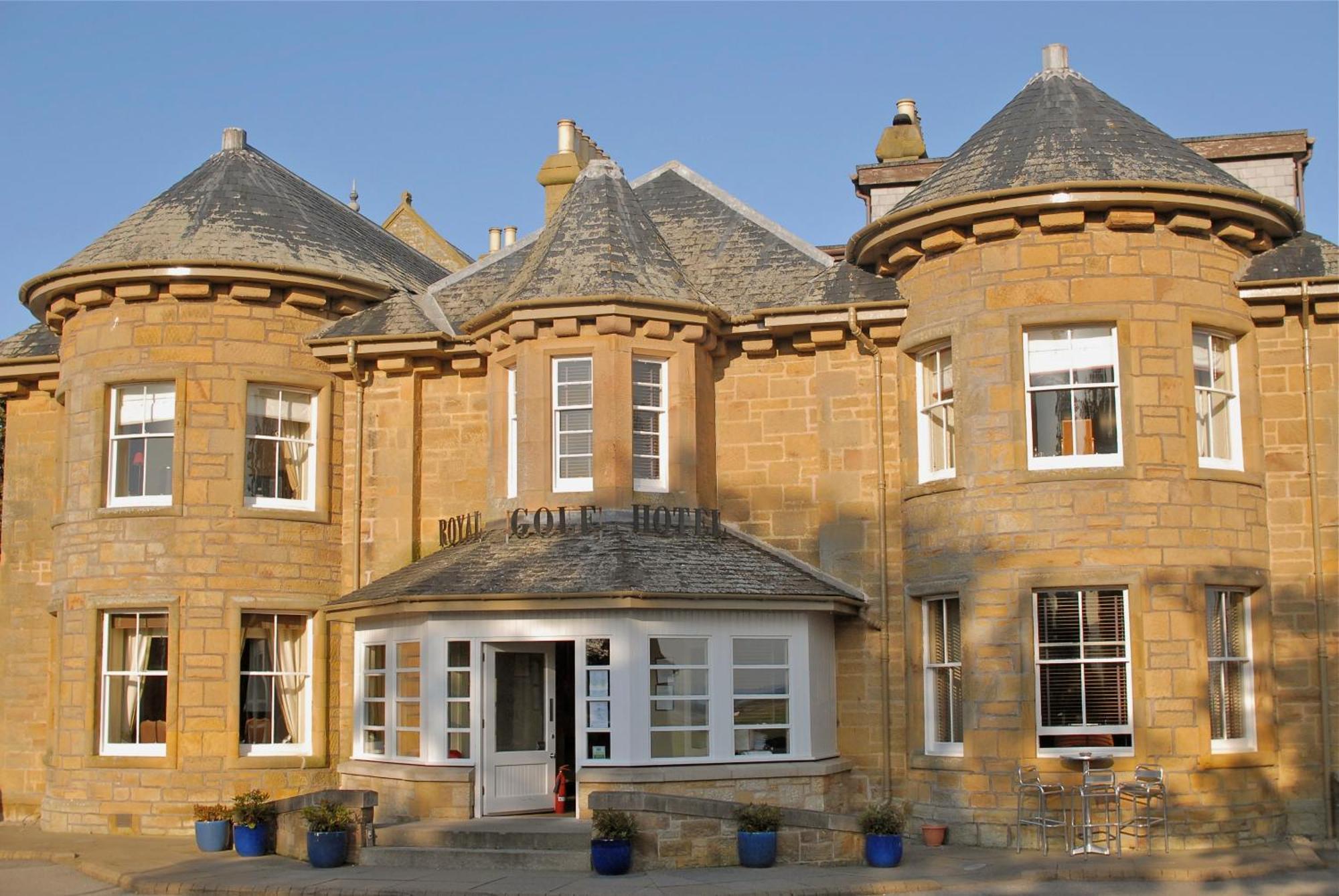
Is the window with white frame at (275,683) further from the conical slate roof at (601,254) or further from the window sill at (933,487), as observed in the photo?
the window sill at (933,487)

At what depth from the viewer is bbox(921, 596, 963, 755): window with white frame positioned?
59.5ft

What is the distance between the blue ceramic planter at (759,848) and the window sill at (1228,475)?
6301mm

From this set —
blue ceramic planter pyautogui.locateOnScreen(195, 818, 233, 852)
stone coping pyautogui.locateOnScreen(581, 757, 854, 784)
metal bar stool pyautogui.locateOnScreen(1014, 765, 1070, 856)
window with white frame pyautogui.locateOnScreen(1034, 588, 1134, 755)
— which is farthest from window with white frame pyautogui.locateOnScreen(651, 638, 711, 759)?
blue ceramic planter pyautogui.locateOnScreen(195, 818, 233, 852)

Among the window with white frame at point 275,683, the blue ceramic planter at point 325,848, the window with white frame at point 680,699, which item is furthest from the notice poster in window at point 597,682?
the window with white frame at point 275,683

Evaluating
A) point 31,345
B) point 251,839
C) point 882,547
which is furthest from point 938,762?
point 31,345

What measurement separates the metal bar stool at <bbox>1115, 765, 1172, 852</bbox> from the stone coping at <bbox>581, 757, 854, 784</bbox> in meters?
3.40

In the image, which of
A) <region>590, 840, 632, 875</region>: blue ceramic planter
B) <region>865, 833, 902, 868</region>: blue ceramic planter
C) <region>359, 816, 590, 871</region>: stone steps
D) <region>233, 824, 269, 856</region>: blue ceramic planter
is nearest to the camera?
<region>590, 840, 632, 875</region>: blue ceramic planter

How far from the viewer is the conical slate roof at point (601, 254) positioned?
1952cm

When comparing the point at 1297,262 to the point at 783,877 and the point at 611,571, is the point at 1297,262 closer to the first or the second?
the point at 611,571

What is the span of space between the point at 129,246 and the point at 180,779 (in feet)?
23.1

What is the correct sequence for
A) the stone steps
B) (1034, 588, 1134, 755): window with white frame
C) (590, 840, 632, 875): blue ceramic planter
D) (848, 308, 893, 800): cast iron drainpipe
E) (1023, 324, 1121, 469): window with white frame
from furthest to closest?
(848, 308, 893, 800): cast iron drainpipe → (1023, 324, 1121, 469): window with white frame → (1034, 588, 1134, 755): window with white frame → the stone steps → (590, 840, 632, 875): blue ceramic planter

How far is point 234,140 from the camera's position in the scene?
23.0 metres

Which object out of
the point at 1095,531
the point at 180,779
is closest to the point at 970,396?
the point at 1095,531

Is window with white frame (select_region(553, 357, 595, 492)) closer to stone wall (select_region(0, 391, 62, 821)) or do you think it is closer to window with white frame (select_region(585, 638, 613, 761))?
window with white frame (select_region(585, 638, 613, 761))
